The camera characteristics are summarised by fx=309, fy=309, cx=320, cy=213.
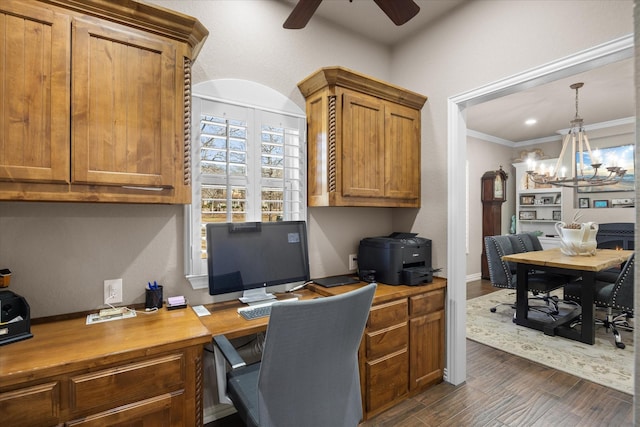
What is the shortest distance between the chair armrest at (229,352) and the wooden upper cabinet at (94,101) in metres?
0.73

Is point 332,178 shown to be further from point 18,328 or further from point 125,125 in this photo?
point 18,328

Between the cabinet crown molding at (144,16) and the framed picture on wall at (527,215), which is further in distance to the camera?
the framed picture on wall at (527,215)

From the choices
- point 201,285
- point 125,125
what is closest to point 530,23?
point 125,125

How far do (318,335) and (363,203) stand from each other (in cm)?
134

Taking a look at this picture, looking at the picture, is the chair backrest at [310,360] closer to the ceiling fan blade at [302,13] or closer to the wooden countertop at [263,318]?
the wooden countertop at [263,318]

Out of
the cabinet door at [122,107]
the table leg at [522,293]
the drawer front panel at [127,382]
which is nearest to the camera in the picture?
the drawer front panel at [127,382]

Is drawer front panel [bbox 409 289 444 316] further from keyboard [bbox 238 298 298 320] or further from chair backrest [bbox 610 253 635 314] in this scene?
chair backrest [bbox 610 253 635 314]

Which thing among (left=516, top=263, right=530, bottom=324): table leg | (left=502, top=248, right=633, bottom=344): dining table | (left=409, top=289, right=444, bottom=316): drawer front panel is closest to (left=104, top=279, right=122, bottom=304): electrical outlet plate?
(left=409, top=289, right=444, bottom=316): drawer front panel

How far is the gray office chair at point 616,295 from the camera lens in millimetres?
3131

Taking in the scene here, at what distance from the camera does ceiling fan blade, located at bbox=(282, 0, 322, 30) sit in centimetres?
162

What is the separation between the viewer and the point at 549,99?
4.25m

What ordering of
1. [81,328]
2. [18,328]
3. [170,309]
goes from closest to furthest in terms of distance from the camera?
[18,328] < [81,328] < [170,309]

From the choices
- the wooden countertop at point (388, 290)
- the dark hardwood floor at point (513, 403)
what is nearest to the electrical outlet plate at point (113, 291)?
the dark hardwood floor at point (513, 403)

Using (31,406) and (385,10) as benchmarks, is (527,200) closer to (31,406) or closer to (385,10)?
(385,10)
